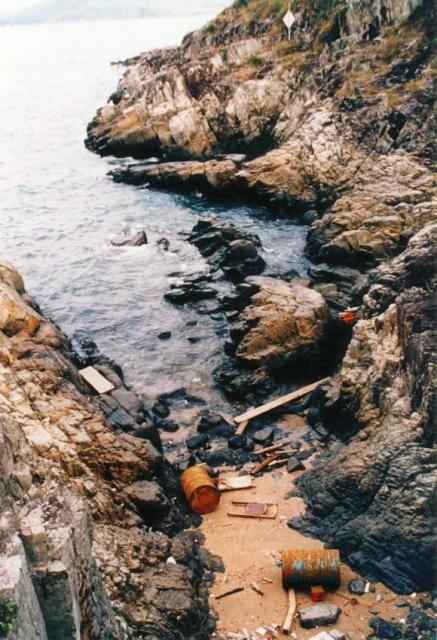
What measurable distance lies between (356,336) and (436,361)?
414cm

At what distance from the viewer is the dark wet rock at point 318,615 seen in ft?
32.9

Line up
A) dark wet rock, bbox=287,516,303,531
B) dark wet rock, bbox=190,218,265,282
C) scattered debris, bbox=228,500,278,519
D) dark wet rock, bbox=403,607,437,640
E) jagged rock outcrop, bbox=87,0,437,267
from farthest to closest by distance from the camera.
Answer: jagged rock outcrop, bbox=87,0,437,267 → dark wet rock, bbox=190,218,265,282 → scattered debris, bbox=228,500,278,519 → dark wet rock, bbox=287,516,303,531 → dark wet rock, bbox=403,607,437,640

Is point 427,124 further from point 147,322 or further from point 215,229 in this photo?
point 147,322

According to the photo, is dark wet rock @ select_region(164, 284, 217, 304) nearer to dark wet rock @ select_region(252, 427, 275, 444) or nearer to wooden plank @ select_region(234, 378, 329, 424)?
wooden plank @ select_region(234, 378, 329, 424)

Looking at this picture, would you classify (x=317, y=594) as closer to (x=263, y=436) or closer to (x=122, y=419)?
(x=263, y=436)

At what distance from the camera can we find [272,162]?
35219mm

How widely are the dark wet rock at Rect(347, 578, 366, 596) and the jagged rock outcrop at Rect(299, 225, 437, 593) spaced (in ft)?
0.92

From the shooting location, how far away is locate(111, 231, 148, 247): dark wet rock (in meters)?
32.0

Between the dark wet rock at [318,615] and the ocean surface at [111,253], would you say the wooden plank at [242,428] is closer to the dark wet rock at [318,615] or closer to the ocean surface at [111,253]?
the ocean surface at [111,253]

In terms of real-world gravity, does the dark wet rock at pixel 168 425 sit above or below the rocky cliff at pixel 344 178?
below

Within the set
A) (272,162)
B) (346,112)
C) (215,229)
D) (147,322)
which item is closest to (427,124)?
(346,112)

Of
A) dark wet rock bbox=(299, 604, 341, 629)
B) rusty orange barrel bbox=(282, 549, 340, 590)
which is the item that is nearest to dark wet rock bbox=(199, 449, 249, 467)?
rusty orange barrel bbox=(282, 549, 340, 590)

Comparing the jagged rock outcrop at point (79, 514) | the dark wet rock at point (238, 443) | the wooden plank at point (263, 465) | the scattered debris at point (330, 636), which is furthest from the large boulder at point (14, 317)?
the scattered debris at point (330, 636)

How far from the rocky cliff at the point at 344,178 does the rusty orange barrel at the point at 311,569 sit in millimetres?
797
